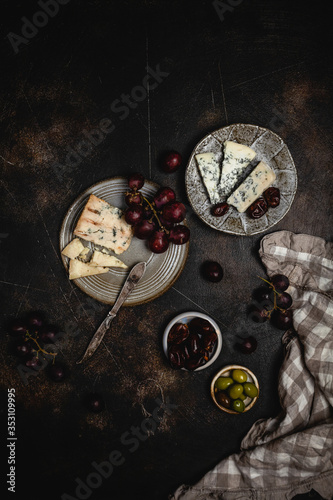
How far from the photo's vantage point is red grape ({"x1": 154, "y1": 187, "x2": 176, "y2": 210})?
171cm

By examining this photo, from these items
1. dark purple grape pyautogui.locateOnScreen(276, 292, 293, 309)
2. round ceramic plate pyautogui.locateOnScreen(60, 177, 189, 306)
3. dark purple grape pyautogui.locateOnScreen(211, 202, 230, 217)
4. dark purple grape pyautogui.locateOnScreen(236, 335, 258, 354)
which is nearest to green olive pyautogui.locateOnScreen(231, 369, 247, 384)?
dark purple grape pyautogui.locateOnScreen(236, 335, 258, 354)

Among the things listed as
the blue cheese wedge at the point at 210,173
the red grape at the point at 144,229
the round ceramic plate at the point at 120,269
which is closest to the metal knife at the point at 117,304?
the round ceramic plate at the point at 120,269

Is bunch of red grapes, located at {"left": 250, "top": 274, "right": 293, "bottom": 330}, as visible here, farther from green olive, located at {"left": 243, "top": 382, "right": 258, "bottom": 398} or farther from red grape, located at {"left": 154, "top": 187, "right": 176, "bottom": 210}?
red grape, located at {"left": 154, "top": 187, "right": 176, "bottom": 210}

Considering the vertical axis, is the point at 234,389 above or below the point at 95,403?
below

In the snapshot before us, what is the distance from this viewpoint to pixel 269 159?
175cm

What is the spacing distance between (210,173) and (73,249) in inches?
30.1

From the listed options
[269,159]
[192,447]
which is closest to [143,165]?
[269,159]

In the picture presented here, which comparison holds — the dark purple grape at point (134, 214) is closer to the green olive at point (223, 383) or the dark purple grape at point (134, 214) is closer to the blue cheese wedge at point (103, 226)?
the blue cheese wedge at point (103, 226)

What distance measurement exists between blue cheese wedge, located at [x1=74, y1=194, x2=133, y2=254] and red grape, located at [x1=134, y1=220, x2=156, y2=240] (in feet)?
0.26

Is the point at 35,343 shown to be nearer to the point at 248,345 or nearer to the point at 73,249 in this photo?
the point at 73,249

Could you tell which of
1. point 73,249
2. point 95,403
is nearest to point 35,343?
point 95,403

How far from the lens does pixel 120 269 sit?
5.99 ft

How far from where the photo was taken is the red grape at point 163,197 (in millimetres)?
1705

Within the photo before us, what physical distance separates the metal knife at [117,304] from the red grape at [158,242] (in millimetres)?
109
